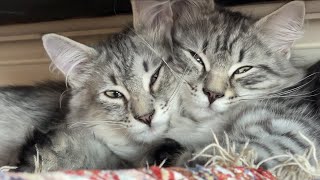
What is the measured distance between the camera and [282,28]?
159 centimetres

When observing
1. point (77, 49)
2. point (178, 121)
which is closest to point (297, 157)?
point (178, 121)

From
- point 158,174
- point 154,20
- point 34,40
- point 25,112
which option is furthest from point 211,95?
point 34,40

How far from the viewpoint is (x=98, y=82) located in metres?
1.58

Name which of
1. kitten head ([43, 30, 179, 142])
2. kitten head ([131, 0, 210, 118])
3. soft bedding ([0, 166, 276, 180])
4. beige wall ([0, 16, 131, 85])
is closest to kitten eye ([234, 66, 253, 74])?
kitten head ([131, 0, 210, 118])

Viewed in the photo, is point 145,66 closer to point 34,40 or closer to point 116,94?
point 116,94

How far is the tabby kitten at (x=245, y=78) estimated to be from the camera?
4.39 ft

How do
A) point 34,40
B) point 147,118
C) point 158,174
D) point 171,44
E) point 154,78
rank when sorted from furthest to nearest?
point 34,40 → point 171,44 → point 154,78 → point 147,118 → point 158,174

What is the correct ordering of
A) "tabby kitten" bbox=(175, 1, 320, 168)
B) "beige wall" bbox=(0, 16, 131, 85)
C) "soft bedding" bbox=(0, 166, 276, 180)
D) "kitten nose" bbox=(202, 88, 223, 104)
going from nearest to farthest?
"soft bedding" bbox=(0, 166, 276, 180), "tabby kitten" bbox=(175, 1, 320, 168), "kitten nose" bbox=(202, 88, 223, 104), "beige wall" bbox=(0, 16, 131, 85)

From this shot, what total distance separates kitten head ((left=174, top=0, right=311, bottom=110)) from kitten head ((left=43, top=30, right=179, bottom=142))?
0.12 meters

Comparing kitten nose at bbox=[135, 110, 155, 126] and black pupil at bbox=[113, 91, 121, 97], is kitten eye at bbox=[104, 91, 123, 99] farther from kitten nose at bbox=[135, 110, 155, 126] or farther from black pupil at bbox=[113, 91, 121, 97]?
kitten nose at bbox=[135, 110, 155, 126]

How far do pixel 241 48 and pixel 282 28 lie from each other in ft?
0.55

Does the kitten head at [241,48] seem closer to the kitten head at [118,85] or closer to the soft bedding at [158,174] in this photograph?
the kitten head at [118,85]

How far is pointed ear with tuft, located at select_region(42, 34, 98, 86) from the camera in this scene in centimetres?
156

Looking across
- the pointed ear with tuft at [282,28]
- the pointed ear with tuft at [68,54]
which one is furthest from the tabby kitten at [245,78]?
the pointed ear with tuft at [68,54]
